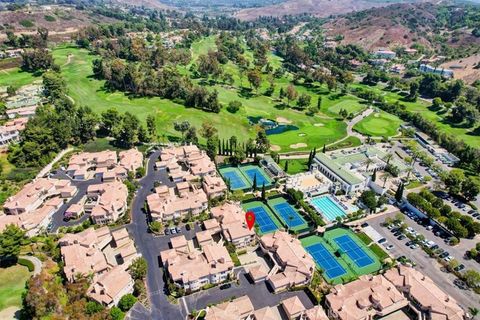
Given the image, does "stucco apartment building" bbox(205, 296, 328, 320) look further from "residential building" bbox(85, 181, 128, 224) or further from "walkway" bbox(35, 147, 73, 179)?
"walkway" bbox(35, 147, 73, 179)

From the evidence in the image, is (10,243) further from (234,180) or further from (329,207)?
(329,207)

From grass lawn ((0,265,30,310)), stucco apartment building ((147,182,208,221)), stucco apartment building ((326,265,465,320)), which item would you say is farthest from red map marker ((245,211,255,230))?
grass lawn ((0,265,30,310))

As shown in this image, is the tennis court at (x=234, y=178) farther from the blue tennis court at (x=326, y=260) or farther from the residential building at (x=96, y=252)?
the residential building at (x=96, y=252)

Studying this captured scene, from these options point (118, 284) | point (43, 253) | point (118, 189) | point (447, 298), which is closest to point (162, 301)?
point (118, 284)

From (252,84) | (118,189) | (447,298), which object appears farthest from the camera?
(252,84)

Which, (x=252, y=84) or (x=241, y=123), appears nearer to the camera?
(x=241, y=123)

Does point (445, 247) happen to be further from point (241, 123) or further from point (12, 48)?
point (12, 48)

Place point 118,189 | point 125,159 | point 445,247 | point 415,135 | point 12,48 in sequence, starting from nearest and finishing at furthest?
point 445,247 < point 118,189 < point 125,159 < point 415,135 < point 12,48

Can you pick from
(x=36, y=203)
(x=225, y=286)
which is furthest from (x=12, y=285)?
(x=225, y=286)
